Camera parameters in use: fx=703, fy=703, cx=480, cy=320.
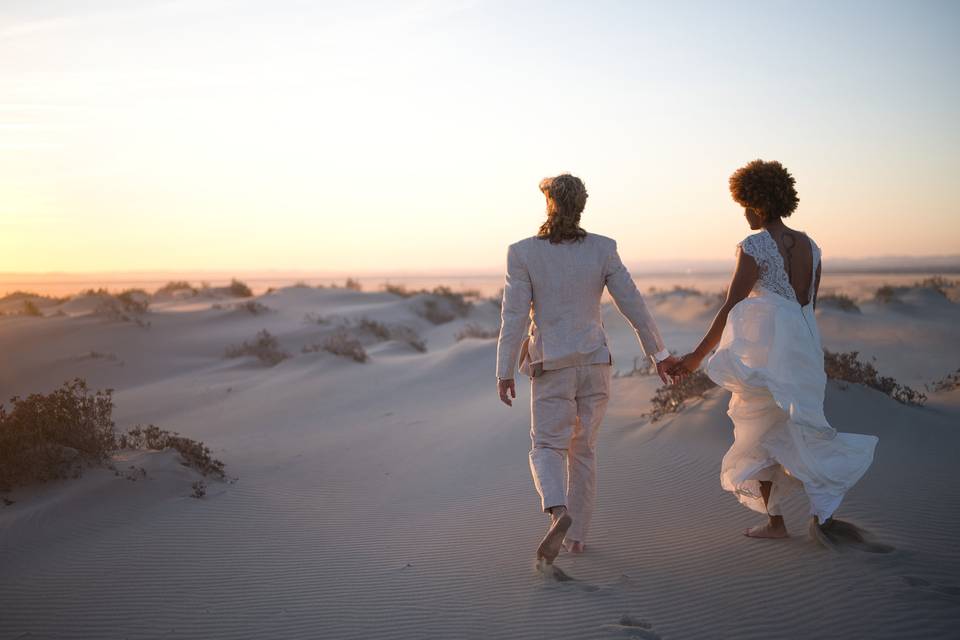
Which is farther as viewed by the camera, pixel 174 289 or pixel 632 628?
pixel 174 289

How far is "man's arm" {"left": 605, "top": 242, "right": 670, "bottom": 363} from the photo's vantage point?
4.55 metres

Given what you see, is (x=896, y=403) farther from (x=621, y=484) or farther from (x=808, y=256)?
(x=808, y=256)

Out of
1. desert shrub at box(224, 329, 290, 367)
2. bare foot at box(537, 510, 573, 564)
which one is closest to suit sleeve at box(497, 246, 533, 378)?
bare foot at box(537, 510, 573, 564)

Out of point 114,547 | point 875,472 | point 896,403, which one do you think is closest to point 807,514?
point 875,472

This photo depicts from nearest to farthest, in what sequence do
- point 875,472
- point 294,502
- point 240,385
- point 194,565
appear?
point 194,565 < point 875,472 < point 294,502 < point 240,385

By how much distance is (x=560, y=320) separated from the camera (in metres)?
4.52

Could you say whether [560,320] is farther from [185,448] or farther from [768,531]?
[185,448]

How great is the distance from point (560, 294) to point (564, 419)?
81 centimetres

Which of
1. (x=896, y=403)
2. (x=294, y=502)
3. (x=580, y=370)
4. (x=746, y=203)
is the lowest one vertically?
(x=294, y=502)

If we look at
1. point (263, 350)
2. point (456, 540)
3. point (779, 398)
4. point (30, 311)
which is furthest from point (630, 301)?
point (30, 311)

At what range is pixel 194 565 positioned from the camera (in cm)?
500

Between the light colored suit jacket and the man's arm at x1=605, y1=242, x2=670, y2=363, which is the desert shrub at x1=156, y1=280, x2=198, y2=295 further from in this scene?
the man's arm at x1=605, y1=242, x2=670, y2=363

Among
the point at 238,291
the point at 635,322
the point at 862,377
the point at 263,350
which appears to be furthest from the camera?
the point at 238,291

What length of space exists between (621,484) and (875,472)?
213 centimetres
